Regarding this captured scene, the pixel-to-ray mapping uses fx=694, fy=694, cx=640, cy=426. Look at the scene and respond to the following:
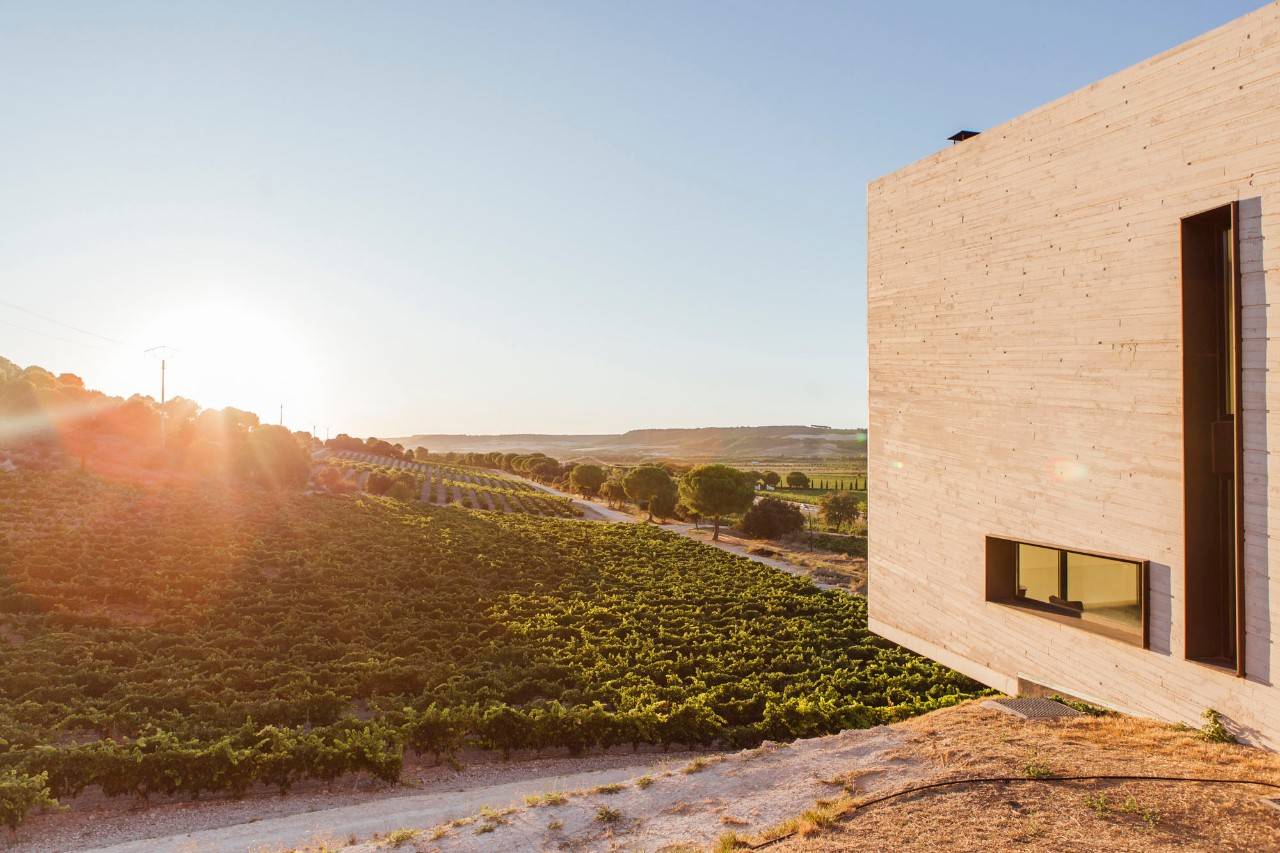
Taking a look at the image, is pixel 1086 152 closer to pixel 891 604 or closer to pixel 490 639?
pixel 891 604

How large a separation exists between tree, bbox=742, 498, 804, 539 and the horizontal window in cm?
3624

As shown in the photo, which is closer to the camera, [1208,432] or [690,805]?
[1208,432]

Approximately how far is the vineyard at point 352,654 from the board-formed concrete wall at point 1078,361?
5.13 metres

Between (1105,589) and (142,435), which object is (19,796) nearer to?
(1105,589)

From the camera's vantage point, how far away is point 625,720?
14.1 meters

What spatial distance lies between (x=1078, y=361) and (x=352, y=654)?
17.1 metres

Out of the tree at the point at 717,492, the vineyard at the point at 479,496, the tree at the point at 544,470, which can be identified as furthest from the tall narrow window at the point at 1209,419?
the tree at the point at 544,470

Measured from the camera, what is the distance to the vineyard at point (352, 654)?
12516mm

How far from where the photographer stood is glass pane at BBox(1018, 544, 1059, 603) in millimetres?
10312

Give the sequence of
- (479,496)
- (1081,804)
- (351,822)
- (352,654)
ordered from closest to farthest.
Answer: (1081,804), (351,822), (352,654), (479,496)

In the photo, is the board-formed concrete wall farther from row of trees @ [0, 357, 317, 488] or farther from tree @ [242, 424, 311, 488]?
tree @ [242, 424, 311, 488]

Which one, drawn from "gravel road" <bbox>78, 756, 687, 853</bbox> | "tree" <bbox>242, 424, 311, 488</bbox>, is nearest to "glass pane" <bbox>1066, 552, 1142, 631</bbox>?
"gravel road" <bbox>78, 756, 687, 853</bbox>

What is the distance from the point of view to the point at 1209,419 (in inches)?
319

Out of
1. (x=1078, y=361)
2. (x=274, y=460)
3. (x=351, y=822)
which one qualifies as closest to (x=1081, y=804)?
(x=1078, y=361)
